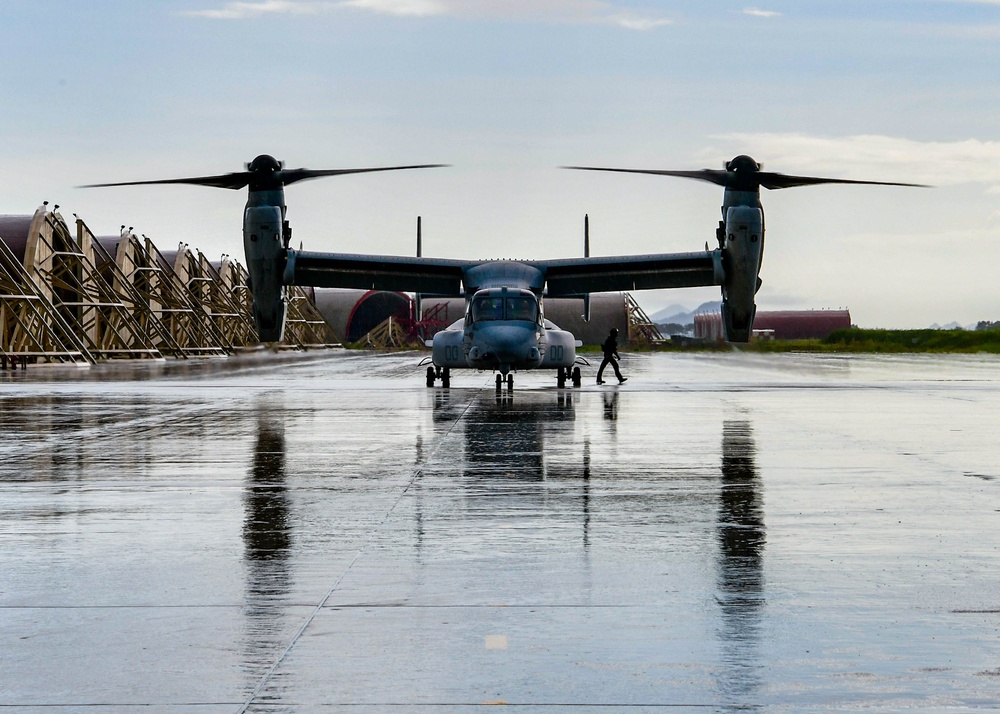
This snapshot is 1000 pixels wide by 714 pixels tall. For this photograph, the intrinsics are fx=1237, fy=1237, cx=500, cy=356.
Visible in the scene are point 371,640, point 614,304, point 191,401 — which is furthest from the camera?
point 614,304

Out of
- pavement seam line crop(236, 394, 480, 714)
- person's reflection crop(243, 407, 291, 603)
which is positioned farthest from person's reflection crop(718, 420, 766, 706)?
person's reflection crop(243, 407, 291, 603)

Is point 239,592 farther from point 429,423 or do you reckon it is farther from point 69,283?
point 69,283

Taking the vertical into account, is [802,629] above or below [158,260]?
below

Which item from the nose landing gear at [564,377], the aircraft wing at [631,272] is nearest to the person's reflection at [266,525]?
the nose landing gear at [564,377]

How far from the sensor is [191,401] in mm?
25078

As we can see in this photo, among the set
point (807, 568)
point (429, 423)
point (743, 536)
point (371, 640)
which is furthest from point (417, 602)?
point (429, 423)

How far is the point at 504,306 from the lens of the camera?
93.1ft

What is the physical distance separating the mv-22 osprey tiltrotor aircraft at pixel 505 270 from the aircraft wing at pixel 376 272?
0.04m

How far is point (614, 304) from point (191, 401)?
74563 millimetres

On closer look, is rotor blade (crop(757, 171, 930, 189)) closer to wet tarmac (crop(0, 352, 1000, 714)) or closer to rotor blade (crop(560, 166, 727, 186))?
rotor blade (crop(560, 166, 727, 186))

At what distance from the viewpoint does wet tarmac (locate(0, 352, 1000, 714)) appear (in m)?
4.97

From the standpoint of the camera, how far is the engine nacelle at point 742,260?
30203 mm

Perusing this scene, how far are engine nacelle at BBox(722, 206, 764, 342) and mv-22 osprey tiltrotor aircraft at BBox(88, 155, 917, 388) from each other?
0.08 feet

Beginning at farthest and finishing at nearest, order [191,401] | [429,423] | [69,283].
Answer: [69,283], [191,401], [429,423]
